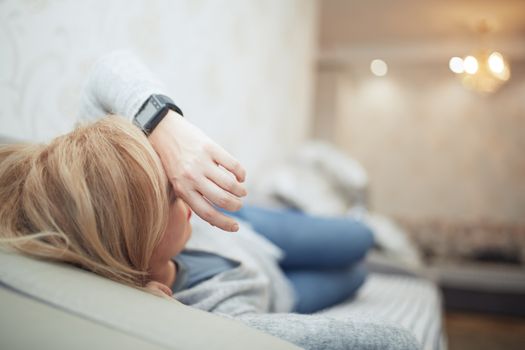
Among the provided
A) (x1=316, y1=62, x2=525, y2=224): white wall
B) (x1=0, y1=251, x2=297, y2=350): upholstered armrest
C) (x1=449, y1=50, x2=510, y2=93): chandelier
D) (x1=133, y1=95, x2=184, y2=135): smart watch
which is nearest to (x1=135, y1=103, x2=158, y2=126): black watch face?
(x1=133, y1=95, x2=184, y2=135): smart watch

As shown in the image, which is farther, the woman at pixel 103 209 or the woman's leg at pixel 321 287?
the woman's leg at pixel 321 287

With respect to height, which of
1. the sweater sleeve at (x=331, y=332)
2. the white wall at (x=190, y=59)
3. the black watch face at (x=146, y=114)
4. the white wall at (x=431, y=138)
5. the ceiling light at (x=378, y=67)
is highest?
the ceiling light at (x=378, y=67)

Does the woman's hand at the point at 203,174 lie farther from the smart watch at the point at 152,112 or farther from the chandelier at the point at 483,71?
the chandelier at the point at 483,71

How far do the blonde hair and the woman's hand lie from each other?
3cm

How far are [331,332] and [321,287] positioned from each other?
780 mm

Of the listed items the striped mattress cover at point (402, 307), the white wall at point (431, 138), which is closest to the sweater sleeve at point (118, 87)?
the striped mattress cover at point (402, 307)

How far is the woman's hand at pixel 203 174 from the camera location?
0.67 meters

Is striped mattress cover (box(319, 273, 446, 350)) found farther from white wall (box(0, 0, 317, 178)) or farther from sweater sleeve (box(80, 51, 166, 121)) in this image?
white wall (box(0, 0, 317, 178))

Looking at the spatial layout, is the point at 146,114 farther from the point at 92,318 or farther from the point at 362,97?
the point at 362,97

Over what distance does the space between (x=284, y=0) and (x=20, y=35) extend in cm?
209

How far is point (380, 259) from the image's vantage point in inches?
97.8

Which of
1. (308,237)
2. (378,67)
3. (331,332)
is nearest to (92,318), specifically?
(331,332)

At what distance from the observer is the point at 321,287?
4.40 feet

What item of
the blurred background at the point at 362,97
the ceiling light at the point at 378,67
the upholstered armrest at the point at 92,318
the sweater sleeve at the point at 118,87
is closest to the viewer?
the upholstered armrest at the point at 92,318
